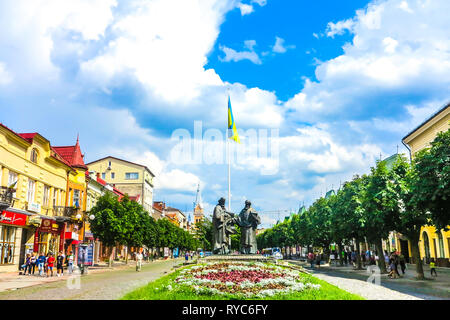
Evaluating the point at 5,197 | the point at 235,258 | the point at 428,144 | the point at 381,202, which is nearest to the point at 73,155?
the point at 5,197

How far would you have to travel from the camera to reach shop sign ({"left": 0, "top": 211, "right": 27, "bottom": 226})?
28.5m

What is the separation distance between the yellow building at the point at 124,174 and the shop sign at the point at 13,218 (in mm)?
52067

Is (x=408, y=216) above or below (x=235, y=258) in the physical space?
above

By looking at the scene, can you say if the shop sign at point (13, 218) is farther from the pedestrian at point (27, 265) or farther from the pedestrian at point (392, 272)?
the pedestrian at point (392, 272)

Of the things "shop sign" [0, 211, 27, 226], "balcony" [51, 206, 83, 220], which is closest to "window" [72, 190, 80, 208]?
"balcony" [51, 206, 83, 220]

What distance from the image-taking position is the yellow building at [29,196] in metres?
29.9

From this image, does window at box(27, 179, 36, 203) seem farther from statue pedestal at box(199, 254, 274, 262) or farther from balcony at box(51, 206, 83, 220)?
statue pedestal at box(199, 254, 274, 262)

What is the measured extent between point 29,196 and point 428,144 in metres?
34.9

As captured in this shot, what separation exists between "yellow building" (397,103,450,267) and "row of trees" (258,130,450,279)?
8.54 m

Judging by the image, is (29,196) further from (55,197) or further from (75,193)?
(75,193)

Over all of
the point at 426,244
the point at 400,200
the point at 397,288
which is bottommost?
the point at 397,288

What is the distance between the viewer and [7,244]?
100.0 feet

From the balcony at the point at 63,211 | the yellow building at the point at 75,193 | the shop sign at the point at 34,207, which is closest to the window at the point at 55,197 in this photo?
the balcony at the point at 63,211
